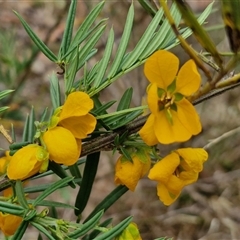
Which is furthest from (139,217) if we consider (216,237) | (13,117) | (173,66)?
(173,66)

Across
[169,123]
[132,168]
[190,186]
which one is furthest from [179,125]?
[190,186]

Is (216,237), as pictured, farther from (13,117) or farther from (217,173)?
(13,117)

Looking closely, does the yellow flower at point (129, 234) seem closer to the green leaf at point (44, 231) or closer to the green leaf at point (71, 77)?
the green leaf at point (44, 231)

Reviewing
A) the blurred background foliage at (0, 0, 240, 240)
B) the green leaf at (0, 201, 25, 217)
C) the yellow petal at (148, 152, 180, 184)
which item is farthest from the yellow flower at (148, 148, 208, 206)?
the blurred background foliage at (0, 0, 240, 240)

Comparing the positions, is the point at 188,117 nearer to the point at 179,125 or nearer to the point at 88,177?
the point at 179,125

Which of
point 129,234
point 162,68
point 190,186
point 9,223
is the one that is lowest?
point 190,186

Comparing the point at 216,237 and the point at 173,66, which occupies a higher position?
the point at 173,66
